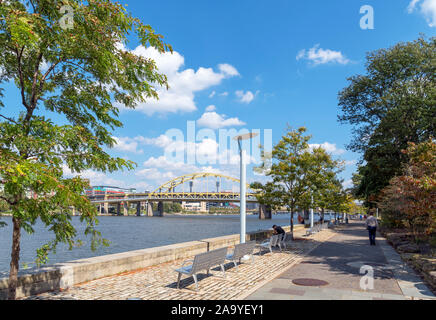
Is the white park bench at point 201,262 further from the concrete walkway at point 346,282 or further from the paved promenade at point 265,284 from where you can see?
the concrete walkway at point 346,282

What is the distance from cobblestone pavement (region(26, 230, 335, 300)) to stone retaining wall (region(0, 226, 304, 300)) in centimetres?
18

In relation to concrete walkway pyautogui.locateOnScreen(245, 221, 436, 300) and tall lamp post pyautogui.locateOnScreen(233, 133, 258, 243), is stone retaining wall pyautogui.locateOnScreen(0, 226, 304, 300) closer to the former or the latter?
tall lamp post pyautogui.locateOnScreen(233, 133, 258, 243)

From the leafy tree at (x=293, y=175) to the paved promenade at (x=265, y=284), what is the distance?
7439mm

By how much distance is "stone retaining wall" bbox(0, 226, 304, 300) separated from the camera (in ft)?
20.9

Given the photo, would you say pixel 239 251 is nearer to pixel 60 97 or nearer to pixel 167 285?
pixel 167 285

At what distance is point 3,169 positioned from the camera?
3.61m

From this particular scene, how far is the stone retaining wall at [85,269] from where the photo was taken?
6.37 meters

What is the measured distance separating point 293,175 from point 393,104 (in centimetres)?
1105

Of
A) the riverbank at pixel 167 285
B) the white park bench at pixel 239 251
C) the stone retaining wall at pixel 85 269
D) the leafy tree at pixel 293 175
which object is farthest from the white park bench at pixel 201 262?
the leafy tree at pixel 293 175

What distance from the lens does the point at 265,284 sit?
7.84 metres

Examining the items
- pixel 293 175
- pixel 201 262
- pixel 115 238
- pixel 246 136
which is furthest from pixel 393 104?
pixel 115 238

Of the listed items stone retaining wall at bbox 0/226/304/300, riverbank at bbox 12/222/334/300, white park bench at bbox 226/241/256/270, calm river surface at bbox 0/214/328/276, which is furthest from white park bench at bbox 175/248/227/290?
stone retaining wall at bbox 0/226/304/300
